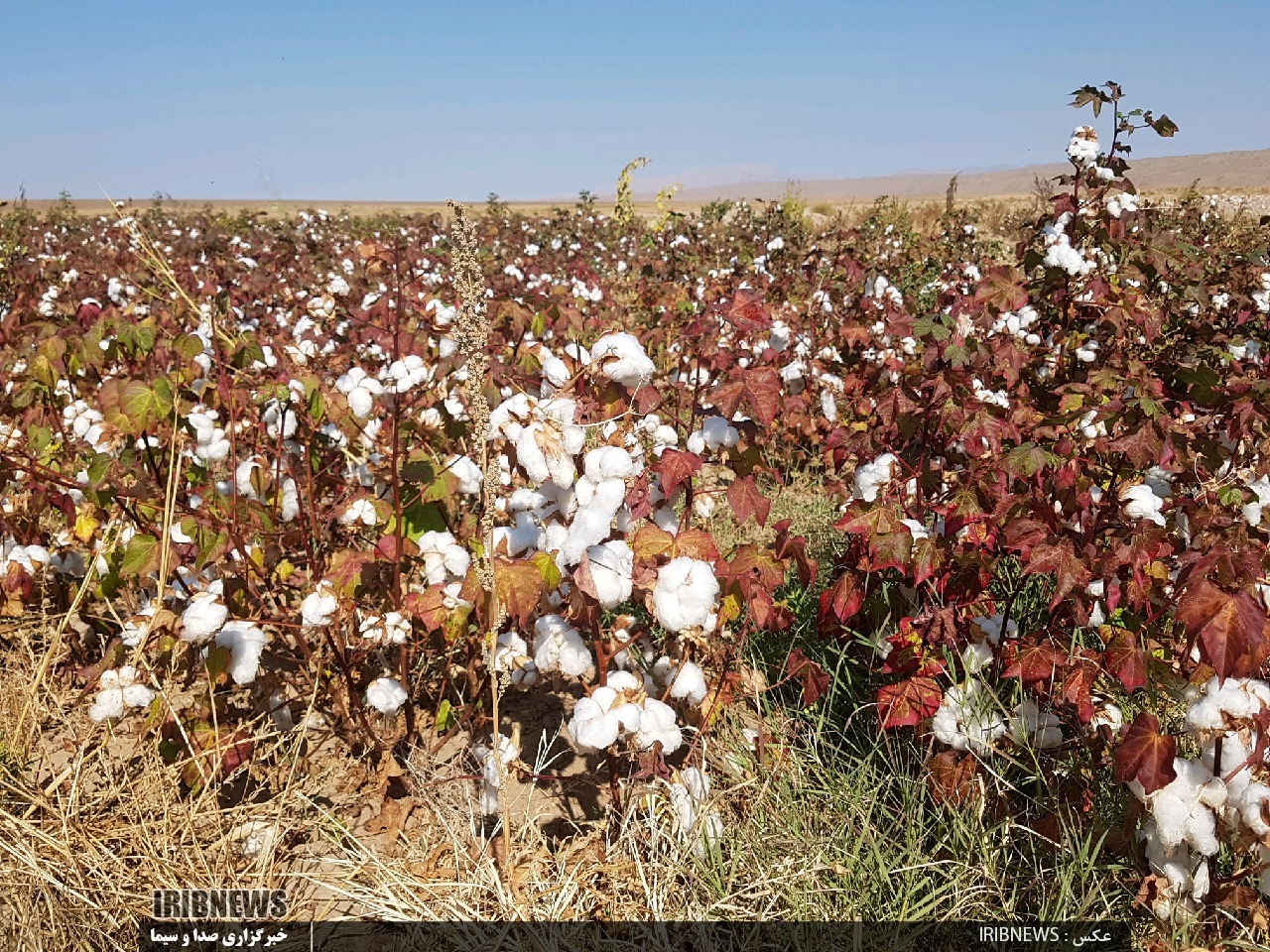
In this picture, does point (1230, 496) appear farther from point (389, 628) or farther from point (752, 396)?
point (389, 628)

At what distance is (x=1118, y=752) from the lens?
175 centimetres

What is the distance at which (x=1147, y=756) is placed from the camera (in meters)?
1.72

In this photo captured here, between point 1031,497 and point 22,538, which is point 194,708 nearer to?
point 22,538

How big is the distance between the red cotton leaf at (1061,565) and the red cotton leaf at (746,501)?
0.62 m

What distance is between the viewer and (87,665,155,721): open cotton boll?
2.40 metres

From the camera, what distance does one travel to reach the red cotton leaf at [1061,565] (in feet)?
6.50

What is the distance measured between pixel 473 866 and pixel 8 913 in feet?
3.87

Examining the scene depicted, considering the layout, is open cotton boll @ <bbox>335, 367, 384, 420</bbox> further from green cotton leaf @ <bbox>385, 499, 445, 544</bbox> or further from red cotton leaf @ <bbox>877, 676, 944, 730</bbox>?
red cotton leaf @ <bbox>877, 676, 944, 730</bbox>

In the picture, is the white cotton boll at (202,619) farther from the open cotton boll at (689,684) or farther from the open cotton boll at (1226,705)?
the open cotton boll at (1226,705)

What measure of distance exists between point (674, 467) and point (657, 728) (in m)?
0.62

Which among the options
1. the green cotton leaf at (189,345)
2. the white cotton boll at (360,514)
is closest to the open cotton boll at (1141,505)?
the white cotton boll at (360,514)

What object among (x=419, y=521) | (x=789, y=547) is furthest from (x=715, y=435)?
(x=419, y=521)

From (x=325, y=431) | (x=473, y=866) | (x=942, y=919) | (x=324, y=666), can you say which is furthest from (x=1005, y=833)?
(x=325, y=431)

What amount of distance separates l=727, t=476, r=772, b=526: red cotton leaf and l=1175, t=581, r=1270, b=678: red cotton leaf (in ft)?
2.77
